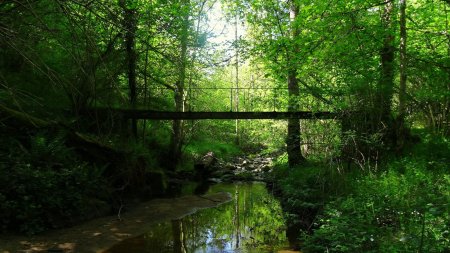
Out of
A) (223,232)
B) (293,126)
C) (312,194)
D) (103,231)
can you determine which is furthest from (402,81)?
(103,231)

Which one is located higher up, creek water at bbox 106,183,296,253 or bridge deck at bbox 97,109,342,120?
bridge deck at bbox 97,109,342,120

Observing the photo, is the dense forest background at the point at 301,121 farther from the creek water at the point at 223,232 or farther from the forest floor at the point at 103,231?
the creek water at the point at 223,232

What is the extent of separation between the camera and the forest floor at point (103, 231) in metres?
6.97

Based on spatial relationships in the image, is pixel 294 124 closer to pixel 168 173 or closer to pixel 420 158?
pixel 420 158

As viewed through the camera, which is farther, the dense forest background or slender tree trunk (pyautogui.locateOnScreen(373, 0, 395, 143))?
slender tree trunk (pyautogui.locateOnScreen(373, 0, 395, 143))

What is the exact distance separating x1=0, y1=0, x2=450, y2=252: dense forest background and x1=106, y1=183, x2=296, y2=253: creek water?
0.68 metres

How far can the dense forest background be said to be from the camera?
6633 millimetres

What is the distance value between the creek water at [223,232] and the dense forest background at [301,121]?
0.68m

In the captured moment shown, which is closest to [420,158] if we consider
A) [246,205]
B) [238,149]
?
[246,205]

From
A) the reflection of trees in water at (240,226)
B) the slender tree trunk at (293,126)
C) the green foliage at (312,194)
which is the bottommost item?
the reflection of trees in water at (240,226)

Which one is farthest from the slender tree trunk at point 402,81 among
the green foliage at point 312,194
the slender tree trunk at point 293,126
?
the slender tree trunk at point 293,126

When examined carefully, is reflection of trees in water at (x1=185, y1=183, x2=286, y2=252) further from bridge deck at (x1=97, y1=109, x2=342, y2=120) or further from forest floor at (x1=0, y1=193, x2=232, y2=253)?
bridge deck at (x1=97, y1=109, x2=342, y2=120)

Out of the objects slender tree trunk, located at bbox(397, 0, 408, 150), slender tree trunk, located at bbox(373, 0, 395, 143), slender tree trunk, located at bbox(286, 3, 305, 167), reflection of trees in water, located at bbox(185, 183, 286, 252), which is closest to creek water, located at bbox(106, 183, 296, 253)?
reflection of trees in water, located at bbox(185, 183, 286, 252)

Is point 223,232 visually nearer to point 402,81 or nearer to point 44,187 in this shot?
point 44,187
